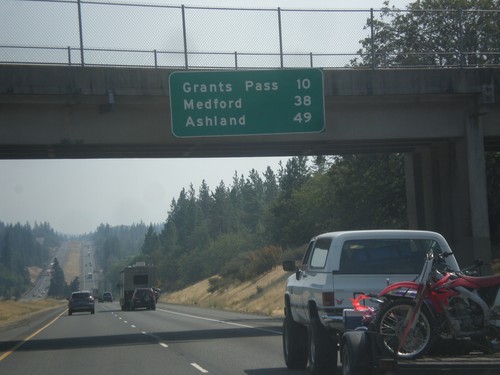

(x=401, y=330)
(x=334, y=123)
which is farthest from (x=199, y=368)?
(x=334, y=123)

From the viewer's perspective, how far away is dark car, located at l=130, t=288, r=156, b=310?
196 feet

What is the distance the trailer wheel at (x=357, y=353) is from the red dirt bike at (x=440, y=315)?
0.21m

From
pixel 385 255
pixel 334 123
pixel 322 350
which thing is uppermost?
pixel 334 123

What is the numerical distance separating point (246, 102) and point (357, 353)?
51.8ft

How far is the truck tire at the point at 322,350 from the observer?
479 inches

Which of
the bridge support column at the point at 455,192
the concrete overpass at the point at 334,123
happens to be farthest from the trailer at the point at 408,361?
the bridge support column at the point at 455,192

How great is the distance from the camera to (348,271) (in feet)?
39.1

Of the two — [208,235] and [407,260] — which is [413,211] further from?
[208,235]

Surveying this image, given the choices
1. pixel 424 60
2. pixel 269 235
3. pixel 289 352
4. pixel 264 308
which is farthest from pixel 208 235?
pixel 289 352

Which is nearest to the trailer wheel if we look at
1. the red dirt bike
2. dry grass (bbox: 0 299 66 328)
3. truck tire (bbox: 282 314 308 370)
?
the red dirt bike

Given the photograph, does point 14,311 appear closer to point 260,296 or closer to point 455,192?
point 260,296

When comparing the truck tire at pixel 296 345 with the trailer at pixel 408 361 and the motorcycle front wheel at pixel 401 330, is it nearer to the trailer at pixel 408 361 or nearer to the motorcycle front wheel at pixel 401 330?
the trailer at pixel 408 361

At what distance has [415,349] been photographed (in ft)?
32.0

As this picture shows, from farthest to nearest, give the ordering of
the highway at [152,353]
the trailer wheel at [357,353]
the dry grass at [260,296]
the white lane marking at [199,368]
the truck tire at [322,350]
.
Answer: the dry grass at [260,296], the highway at [152,353], the white lane marking at [199,368], the truck tire at [322,350], the trailer wheel at [357,353]
